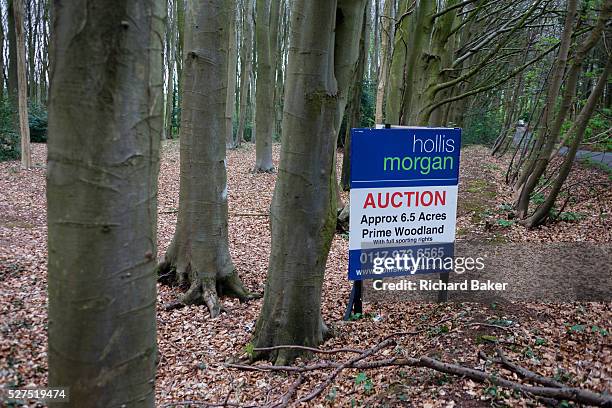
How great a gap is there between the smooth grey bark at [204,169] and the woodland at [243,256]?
0.02m

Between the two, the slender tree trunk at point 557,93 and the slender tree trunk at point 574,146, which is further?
the slender tree trunk at point 574,146

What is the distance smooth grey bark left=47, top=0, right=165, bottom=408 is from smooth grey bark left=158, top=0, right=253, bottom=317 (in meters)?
4.52

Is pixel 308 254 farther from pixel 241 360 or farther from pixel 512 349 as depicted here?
pixel 512 349

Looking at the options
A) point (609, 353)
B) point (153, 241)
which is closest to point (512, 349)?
point (609, 353)

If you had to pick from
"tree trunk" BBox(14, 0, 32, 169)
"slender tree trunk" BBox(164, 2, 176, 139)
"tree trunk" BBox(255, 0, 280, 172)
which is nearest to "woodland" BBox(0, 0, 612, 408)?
"tree trunk" BBox(14, 0, 32, 169)

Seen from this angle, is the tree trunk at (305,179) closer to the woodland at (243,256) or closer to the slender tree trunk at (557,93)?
the woodland at (243,256)

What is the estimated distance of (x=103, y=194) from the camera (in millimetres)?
1781

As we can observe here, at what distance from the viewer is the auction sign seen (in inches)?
212

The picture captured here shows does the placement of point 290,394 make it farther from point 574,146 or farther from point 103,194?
point 574,146

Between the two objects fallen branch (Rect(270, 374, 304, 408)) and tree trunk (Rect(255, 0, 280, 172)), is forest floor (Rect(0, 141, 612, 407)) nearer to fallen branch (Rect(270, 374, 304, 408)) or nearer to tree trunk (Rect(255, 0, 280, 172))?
fallen branch (Rect(270, 374, 304, 408))

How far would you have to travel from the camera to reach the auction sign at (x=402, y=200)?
538 centimetres

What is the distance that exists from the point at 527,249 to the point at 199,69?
238 inches

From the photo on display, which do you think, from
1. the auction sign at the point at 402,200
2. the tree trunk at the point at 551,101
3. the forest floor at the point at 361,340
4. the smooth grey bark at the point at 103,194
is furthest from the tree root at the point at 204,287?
the tree trunk at the point at 551,101

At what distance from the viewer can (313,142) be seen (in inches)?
175
